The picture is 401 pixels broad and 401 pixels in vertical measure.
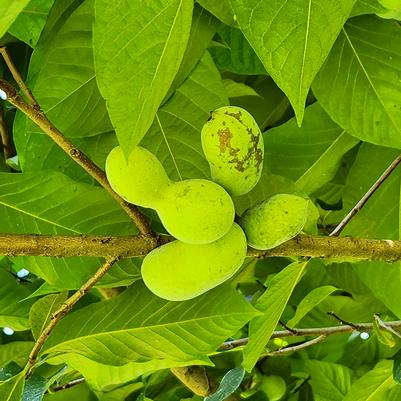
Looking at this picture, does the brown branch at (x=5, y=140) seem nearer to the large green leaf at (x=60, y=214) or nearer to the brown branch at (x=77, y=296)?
the large green leaf at (x=60, y=214)

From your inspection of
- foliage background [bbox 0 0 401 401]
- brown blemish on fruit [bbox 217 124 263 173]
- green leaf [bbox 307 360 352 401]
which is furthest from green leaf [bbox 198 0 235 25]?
green leaf [bbox 307 360 352 401]

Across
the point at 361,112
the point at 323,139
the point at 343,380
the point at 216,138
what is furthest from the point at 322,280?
the point at 216,138

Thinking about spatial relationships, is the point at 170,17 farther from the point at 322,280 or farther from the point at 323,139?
the point at 322,280

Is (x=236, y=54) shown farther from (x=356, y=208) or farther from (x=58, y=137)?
(x=58, y=137)

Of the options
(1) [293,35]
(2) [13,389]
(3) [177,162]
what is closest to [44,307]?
(2) [13,389]

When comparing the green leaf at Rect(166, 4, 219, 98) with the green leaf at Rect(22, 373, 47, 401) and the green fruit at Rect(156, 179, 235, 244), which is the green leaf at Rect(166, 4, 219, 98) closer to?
the green fruit at Rect(156, 179, 235, 244)

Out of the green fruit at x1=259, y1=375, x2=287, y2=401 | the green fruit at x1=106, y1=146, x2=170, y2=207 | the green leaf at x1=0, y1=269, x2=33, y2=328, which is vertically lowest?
the green fruit at x1=259, y1=375, x2=287, y2=401
